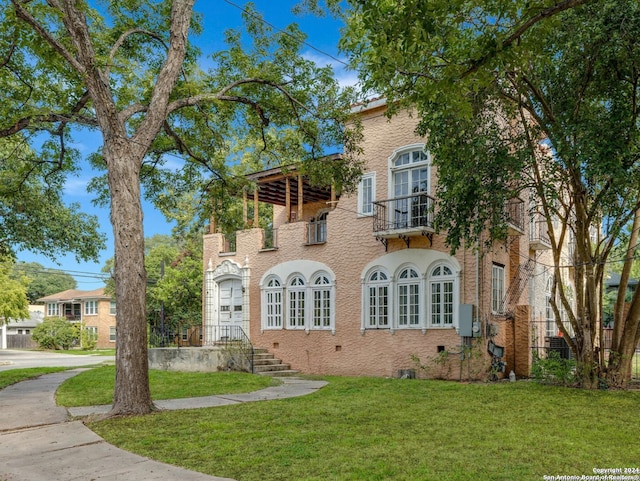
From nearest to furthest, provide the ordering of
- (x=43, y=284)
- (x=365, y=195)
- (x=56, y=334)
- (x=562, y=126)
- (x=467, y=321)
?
(x=562, y=126) < (x=467, y=321) < (x=365, y=195) < (x=56, y=334) < (x=43, y=284)

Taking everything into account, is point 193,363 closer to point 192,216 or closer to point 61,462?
point 61,462

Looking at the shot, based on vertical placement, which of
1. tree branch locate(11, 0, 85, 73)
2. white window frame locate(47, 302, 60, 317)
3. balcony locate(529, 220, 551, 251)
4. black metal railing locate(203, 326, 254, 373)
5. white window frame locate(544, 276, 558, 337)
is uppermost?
tree branch locate(11, 0, 85, 73)

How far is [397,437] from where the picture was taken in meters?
6.92

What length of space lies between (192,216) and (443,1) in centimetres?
2753

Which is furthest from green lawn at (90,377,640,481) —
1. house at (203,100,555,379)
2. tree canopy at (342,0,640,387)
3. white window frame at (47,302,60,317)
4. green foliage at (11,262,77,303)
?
green foliage at (11,262,77,303)

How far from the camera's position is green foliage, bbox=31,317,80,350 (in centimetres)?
4412

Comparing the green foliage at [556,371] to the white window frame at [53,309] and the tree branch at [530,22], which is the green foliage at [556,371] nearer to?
the tree branch at [530,22]

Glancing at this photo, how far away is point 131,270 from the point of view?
29.5 ft

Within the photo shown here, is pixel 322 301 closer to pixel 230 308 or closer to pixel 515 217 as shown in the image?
pixel 230 308

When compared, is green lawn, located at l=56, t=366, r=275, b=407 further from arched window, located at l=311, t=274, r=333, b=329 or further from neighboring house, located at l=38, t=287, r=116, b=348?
neighboring house, located at l=38, t=287, r=116, b=348

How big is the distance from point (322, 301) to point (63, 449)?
1147cm

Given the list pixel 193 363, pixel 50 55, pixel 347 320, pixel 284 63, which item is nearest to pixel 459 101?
pixel 284 63

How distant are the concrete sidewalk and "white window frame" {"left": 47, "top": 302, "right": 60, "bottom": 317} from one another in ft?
146

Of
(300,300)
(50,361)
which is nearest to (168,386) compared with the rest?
(300,300)
